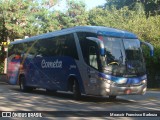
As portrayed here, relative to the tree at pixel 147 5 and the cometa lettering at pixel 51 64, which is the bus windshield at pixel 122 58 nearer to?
the cometa lettering at pixel 51 64

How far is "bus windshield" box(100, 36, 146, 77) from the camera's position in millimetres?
14992

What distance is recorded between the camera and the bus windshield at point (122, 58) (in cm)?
1499

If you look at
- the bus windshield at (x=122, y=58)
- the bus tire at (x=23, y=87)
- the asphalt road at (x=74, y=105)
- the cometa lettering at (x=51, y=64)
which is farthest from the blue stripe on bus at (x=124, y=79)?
the bus tire at (x=23, y=87)

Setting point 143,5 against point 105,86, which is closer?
point 105,86

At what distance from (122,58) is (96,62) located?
111cm

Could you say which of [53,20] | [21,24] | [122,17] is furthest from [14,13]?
[122,17]

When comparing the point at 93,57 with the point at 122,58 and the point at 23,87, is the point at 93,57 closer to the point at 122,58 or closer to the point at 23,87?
the point at 122,58

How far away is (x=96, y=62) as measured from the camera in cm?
1512

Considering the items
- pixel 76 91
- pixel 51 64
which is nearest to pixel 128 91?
pixel 76 91

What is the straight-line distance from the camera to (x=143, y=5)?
2170 inches

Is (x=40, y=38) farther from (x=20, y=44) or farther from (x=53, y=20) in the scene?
(x=53, y=20)

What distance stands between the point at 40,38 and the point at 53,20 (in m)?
28.1

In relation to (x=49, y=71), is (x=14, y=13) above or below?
above

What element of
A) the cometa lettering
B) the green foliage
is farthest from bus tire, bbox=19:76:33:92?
the green foliage
